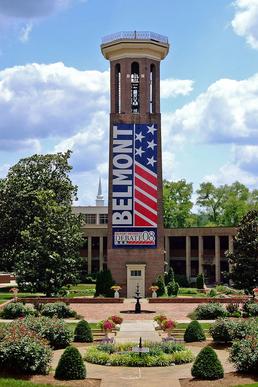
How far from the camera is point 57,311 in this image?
34875mm

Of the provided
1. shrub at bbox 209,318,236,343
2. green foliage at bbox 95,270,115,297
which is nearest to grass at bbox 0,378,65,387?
shrub at bbox 209,318,236,343

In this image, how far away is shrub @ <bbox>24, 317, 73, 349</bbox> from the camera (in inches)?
927

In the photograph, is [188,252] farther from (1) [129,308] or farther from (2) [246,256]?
(2) [246,256]

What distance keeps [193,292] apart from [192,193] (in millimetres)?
41417

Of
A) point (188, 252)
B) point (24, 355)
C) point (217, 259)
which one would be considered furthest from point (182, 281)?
point (24, 355)

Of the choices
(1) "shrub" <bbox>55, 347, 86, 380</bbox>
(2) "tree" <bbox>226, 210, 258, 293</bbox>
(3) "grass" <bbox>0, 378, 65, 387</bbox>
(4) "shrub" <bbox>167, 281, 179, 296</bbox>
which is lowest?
(3) "grass" <bbox>0, 378, 65, 387</bbox>

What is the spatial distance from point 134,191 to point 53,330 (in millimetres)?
28551

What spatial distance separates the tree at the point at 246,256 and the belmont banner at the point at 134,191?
13092 millimetres

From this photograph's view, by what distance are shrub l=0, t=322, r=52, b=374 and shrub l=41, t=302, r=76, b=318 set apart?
15.8 metres

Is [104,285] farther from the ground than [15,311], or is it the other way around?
[104,285]

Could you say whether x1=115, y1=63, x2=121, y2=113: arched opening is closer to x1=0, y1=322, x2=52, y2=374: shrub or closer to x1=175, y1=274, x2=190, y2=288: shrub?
x1=175, y1=274, x2=190, y2=288: shrub

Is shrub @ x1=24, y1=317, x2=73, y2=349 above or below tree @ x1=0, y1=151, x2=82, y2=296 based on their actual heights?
below

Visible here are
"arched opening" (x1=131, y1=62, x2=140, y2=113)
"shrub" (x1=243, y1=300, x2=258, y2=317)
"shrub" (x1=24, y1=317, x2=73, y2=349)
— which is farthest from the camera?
"arched opening" (x1=131, y1=62, x2=140, y2=113)

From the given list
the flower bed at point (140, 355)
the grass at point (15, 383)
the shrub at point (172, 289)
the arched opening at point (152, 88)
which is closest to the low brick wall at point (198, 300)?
the shrub at point (172, 289)
